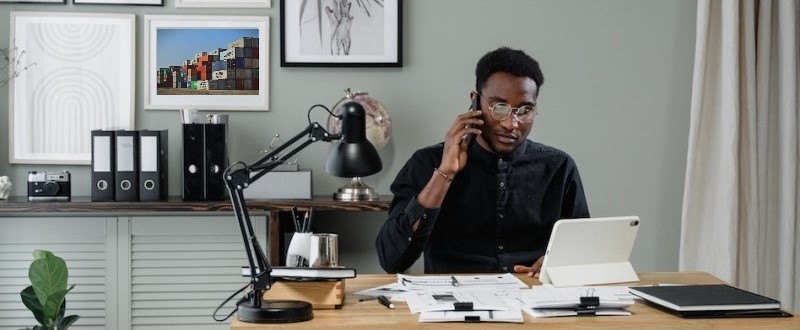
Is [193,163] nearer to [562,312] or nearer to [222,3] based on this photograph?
[222,3]

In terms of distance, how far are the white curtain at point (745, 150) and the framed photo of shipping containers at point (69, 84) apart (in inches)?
90.2

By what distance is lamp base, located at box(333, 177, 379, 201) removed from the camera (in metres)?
3.71

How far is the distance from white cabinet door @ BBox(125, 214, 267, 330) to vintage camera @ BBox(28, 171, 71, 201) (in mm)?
318

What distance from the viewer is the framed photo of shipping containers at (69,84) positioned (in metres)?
3.85

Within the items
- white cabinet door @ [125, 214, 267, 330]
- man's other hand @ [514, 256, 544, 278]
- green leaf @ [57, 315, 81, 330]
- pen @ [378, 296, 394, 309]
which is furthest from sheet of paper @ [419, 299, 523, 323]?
green leaf @ [57, 315, 81, 330]

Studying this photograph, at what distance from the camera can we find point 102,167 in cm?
363

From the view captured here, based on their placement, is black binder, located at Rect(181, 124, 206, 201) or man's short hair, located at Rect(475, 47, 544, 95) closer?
man's short hair, located at Rect(475, 47, 544, 95)

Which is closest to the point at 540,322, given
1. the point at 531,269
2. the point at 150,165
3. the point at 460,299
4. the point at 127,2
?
the point at 460,299

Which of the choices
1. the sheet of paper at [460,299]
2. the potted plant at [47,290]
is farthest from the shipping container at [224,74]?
the sheet of paper at [460,299]

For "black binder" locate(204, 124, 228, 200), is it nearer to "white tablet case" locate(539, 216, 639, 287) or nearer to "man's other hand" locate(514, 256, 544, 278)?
"man's other hand" locate(514, 256, 544, 278)

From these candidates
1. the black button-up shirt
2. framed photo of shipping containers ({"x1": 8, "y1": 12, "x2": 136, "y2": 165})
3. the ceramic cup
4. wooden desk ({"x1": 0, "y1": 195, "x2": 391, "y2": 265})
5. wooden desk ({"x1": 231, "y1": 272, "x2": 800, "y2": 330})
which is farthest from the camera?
framed photo of shipping containers ({"x1": 8, "y1": 12, "x2": 136, "y2": 165})

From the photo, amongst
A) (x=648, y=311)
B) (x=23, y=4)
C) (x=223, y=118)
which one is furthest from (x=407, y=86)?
(x=648, y=311)

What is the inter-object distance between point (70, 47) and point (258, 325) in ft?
7.76

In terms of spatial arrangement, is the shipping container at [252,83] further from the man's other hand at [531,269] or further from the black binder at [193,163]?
the man's other hand at [531,269]
